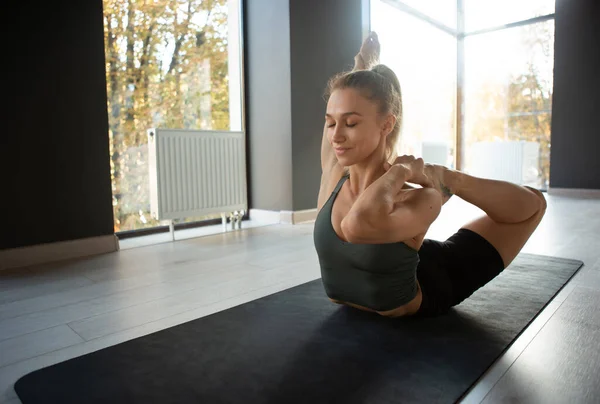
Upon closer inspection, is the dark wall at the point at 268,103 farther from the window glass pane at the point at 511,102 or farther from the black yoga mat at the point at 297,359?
the window glass pane at the point at 511,102

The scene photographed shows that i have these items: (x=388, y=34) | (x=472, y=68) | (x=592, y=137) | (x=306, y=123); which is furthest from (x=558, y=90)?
(x=306, y=123)

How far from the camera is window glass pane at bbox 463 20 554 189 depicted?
239 inches

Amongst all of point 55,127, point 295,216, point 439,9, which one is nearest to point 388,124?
point 55,127

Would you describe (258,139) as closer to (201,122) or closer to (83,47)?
(201,122)

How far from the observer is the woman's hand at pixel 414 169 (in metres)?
1.13

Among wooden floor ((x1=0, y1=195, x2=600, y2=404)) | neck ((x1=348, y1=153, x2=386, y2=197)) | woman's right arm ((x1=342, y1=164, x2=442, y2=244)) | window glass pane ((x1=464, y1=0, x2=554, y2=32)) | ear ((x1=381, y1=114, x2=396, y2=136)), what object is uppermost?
window glass pane ((x1=464, y1=0, x2=554, y2=32))

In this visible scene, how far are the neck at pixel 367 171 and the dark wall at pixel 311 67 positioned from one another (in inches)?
98.6

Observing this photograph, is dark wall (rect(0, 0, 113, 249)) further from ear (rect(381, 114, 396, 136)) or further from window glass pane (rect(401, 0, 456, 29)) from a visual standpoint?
window glass pane (rect(401, 0, 456, 29))

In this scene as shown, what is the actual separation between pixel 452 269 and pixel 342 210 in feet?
1.38

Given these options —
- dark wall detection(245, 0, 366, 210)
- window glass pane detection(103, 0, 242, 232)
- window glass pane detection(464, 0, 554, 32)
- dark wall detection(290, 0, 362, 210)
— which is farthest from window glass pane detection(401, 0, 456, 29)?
window glass pane detection(103, 0, 242, 232)

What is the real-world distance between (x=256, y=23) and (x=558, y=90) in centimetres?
401

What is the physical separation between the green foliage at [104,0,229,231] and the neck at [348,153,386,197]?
88.6 inches

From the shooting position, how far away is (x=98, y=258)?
2.55 metres

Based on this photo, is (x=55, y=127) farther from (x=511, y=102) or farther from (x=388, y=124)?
(x=511, y=102)
